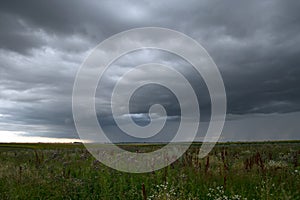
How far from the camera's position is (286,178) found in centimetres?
878

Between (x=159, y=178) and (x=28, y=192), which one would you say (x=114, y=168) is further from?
(x=28, y=192)

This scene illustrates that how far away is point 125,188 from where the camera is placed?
838 centimetres

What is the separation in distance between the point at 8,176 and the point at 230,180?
7416mm

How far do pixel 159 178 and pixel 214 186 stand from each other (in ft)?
6.10

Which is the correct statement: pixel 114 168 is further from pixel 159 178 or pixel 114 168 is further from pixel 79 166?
pixel 159 178

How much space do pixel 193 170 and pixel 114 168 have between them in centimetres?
327

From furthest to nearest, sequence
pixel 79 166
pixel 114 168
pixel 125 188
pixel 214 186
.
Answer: pixel 79 166 → pixel 114 168 → pixel 125 188 → pixel 214 186

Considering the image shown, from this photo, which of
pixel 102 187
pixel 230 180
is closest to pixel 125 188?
Result: pixel 102 187

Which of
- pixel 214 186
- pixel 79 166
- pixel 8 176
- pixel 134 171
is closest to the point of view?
pixel 214 186

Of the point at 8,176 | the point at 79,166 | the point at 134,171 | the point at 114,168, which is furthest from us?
the point at 79,166

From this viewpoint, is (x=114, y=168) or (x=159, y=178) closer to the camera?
(x=159, y=178)

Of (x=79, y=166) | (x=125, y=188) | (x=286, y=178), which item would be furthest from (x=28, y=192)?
(x=286, y=178)

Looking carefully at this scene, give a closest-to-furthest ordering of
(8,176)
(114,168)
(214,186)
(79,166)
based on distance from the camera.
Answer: (214,186) < (8,176) < (114,168) < (79,166)

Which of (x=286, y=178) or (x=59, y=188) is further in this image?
(x=286, y=178)
